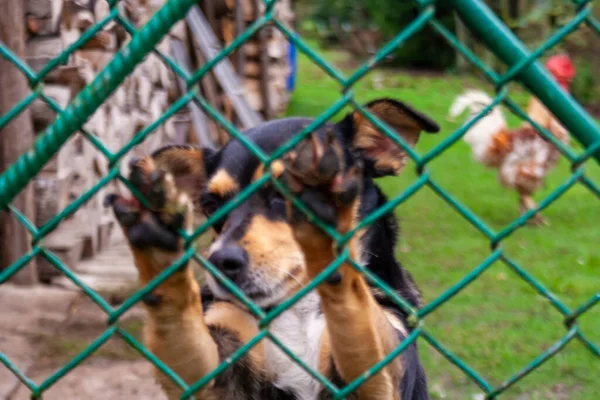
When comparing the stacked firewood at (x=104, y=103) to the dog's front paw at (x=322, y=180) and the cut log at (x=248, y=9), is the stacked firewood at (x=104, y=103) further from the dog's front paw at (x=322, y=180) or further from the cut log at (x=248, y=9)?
the dog's front paw at (x=322, y=180)

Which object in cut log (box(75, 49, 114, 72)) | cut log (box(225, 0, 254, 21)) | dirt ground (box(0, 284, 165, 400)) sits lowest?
dirt ground (box(0, 284, 165, 400))

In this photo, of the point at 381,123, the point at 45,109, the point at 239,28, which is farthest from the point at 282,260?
the point at 239,28

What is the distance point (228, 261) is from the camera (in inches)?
84.5

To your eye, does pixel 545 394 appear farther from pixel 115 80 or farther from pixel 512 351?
pixel 115 80

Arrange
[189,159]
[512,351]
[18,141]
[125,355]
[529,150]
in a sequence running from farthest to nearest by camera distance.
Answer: [529,150] < [512,351] < [18,141] < [125,355] < [189,159]

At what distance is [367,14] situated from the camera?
20031 mm

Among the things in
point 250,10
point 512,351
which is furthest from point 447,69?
point 512,351

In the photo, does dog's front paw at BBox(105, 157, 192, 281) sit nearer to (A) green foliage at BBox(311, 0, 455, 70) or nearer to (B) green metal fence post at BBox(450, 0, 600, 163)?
(B) green metal fence post at BBox(450, 0, 600, 163)

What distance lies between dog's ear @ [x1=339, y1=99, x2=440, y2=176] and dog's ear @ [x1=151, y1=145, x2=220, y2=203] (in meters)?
0.58

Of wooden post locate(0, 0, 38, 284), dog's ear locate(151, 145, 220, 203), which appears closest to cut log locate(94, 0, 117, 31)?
wooden post locate(0, 0, 38, 284)

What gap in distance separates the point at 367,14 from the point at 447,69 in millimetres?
3105

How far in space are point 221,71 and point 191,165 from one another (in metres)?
4.67

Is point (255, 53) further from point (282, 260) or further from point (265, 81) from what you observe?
point (282, 260)

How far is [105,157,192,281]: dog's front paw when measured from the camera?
4.59 ft
